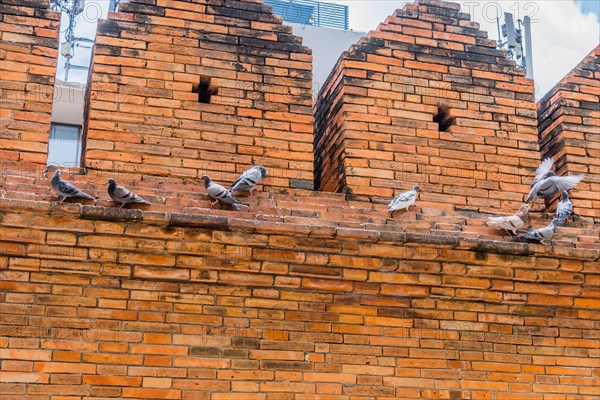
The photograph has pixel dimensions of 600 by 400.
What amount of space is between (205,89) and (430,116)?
1681mm

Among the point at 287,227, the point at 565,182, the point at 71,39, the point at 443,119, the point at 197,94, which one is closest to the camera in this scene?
the point at 287,227

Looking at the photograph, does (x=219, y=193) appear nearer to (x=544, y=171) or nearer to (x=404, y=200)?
(x=404, y=200)

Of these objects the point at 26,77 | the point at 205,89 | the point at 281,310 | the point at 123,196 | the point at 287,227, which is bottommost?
the point at 281,310

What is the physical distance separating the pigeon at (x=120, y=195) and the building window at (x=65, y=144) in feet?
23.9

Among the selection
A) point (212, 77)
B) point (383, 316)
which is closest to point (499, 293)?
point (383, 316)

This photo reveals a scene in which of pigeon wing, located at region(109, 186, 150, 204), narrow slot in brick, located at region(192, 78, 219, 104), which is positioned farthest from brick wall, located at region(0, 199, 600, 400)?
narrow slot in brick, located at region(192, 78, 219, 104)

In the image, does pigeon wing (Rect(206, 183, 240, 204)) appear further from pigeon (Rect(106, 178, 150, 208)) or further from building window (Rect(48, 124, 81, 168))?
building window (Rect(48, 124, 81, 168))

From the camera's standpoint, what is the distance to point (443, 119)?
7.02 metres

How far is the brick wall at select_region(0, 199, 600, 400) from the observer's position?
548 centimetres

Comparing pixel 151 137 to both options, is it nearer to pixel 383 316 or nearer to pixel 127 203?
pixel 127 203

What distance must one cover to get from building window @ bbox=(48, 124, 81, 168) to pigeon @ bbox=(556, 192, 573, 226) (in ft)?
25.7

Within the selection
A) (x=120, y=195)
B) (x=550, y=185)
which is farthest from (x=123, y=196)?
(x=550, y=185)

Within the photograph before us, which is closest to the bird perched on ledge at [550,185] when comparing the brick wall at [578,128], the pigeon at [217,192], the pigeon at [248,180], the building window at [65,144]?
the brick wall at [578,128]

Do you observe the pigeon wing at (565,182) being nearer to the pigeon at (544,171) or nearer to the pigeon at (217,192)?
the pigeon at (544,171)
